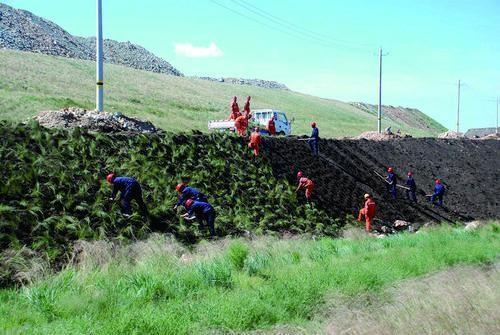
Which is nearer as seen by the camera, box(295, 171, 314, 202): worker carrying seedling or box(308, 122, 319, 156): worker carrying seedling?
box(295, 171, 314, 202): worker carrying seedling

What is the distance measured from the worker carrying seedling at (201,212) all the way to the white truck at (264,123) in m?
11.9

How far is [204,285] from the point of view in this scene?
30.9 feet

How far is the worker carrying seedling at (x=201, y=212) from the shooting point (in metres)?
15.1

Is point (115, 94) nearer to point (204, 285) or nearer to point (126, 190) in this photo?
point (126, 190)

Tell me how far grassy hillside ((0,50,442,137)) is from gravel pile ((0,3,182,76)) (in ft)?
31.0

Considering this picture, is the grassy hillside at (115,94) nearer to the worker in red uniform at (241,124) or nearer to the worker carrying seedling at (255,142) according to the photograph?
the worker in red uniform at (241,124)

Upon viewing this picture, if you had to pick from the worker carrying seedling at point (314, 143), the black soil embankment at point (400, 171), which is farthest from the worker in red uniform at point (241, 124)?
the worker carrying seedling at point (314, 143)

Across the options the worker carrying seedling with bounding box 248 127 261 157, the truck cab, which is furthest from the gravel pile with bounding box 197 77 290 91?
the worker carrying seedling with bounding box 248 127 261 157

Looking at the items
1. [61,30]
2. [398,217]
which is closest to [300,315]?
[398,217]

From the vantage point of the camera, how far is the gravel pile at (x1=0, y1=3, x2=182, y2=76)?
223ft

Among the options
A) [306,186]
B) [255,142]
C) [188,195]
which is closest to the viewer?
[188,195]

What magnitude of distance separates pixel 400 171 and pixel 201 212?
18543mm

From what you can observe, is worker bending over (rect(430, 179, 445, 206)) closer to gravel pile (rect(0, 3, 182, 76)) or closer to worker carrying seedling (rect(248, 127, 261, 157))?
worker carrying seedling (rect(248, 127, 261, 157))

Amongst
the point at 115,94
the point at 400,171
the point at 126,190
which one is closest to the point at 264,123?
the point at 400,171
